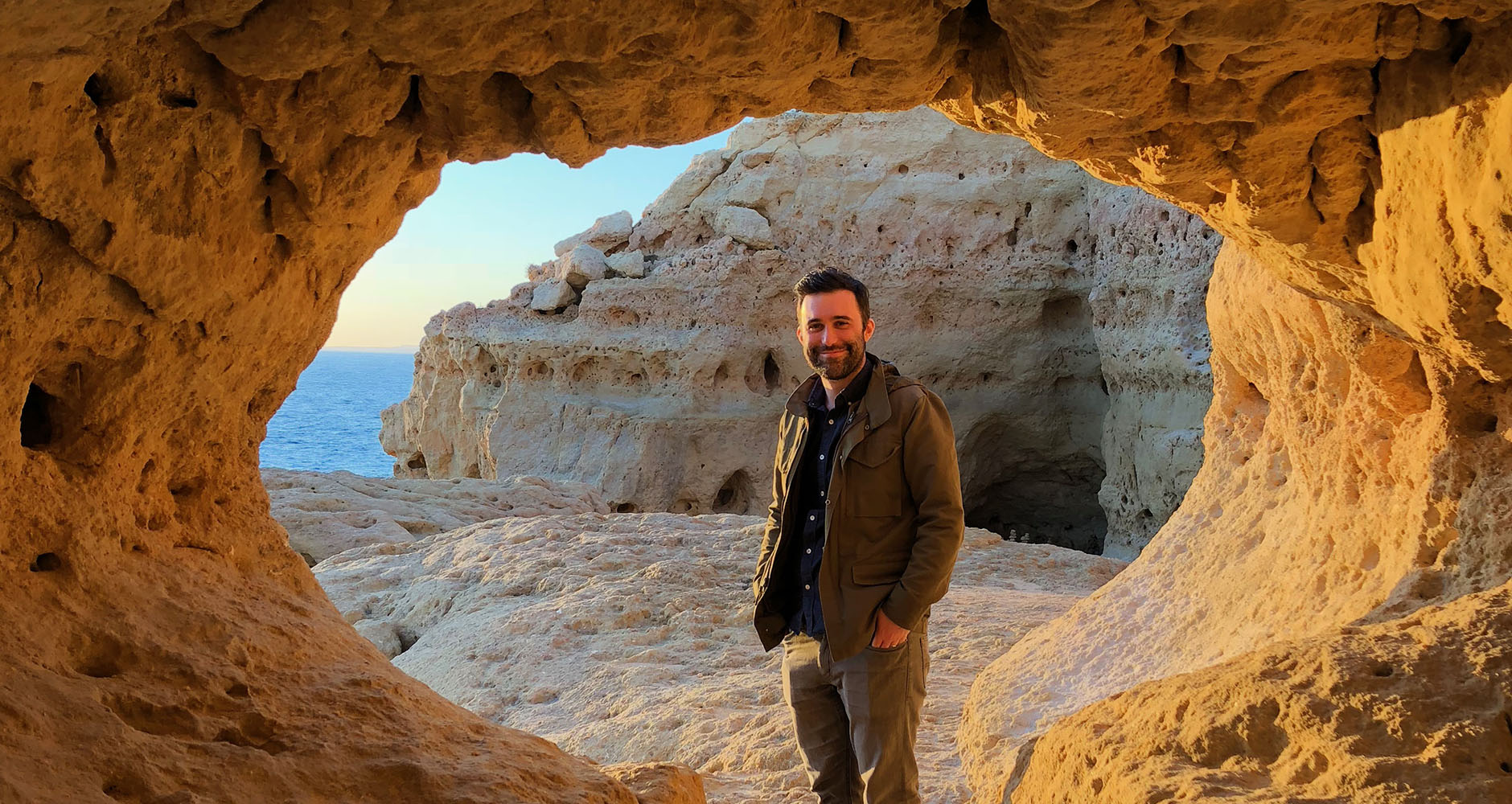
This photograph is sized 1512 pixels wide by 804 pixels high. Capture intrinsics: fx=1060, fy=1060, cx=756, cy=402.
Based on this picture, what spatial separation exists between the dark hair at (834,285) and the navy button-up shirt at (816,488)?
0.13 metres

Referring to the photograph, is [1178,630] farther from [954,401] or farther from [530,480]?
[954,401]

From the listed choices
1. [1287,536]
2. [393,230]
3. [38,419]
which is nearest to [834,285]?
[393,230]

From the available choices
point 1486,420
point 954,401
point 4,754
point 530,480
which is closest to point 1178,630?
point 1486,420

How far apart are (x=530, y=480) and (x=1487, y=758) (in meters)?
9.78

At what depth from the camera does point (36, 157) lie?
1857 millimetres

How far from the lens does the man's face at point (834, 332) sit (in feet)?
7.93

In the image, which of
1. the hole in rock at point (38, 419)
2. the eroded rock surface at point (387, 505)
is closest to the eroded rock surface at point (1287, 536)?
the hole in rock at point (38, 419)

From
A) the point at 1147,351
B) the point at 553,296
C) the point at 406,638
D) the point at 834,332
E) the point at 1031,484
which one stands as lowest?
the point at 406,638

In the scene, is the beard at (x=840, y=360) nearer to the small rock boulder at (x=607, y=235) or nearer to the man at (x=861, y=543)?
the man at (x=861, y=543)

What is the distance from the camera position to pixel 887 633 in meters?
2.31

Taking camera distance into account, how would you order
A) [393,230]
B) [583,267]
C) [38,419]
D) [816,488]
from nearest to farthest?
[38,419]
[816,488]
[393,230]
[583,267]

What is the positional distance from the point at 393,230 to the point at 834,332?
1.20m

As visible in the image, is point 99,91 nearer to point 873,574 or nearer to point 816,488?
point 816,488

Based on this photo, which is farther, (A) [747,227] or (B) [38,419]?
(A) [747,227]
